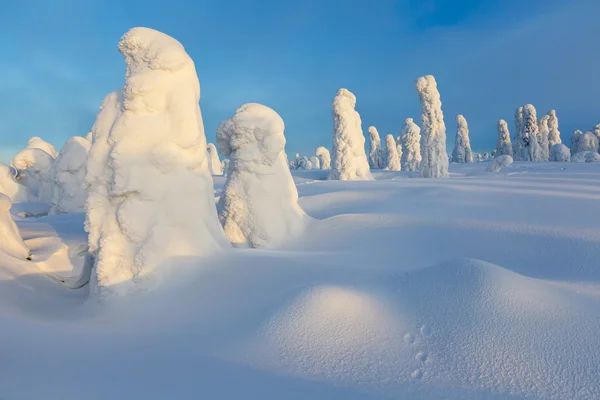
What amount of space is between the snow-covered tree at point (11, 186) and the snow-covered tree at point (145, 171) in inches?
668

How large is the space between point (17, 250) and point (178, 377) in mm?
5503

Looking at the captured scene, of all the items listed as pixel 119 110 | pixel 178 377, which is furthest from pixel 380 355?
pixel 119 110

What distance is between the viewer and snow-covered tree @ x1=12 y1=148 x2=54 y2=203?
19172 millimetres

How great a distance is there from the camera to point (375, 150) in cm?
4684

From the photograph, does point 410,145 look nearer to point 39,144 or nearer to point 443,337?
point 39,144

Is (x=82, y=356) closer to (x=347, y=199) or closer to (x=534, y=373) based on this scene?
(x=534, y=373)

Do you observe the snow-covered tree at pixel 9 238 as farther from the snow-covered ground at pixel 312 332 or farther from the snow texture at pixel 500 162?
the snow texture at pixel 500 162

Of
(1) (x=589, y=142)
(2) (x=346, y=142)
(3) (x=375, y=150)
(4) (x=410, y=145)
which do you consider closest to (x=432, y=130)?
(2) (x=346, y=142)

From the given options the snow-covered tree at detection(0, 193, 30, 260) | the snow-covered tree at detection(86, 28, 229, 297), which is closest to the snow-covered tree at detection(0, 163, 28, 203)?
the snow-covered tree at detection(0, 193, 30, 260)

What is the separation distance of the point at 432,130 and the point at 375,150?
82.5 feet

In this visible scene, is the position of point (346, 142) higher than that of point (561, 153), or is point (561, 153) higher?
point (346, 142)

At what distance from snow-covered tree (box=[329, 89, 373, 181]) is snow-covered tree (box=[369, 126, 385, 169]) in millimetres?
24365

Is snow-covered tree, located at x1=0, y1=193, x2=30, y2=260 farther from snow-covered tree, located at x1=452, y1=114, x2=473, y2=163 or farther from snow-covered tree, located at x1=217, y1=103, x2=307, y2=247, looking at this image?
snow-covered tree, located at x1=452, y1=114, x2=473, y2=163

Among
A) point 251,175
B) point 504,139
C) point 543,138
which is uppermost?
point 504,139
